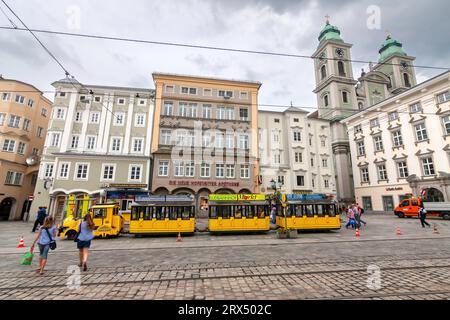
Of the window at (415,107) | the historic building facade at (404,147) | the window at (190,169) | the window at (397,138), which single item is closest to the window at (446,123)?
the historic building facade at (404,147)

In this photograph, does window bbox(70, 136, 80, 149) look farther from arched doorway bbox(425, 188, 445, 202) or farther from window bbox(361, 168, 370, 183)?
arched doorway bbox(425, 188, 445, 202)

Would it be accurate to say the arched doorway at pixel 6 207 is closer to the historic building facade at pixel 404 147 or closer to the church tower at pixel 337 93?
the church tower at pixel 337 93

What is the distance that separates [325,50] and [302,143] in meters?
26.7

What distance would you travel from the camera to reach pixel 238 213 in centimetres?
1530

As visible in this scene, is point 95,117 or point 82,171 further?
point 95,117

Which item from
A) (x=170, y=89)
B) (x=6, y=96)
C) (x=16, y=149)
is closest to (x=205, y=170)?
(x=170, y=89)

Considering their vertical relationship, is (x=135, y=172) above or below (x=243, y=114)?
below

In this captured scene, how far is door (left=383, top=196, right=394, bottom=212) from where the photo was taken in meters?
30.2

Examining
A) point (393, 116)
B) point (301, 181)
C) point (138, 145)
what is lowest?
point (301, 181)

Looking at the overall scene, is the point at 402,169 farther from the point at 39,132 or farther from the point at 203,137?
the point at 39,132

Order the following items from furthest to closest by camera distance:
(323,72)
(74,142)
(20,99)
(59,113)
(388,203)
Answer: (323,72) → (388,203) → (20,99) → (59,113) → (74,142)

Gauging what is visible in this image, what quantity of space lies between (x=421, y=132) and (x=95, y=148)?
135 feet

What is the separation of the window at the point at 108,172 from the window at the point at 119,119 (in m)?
5.80

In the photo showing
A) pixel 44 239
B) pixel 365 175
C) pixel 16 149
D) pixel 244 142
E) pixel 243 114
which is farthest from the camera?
pixel 365 175
